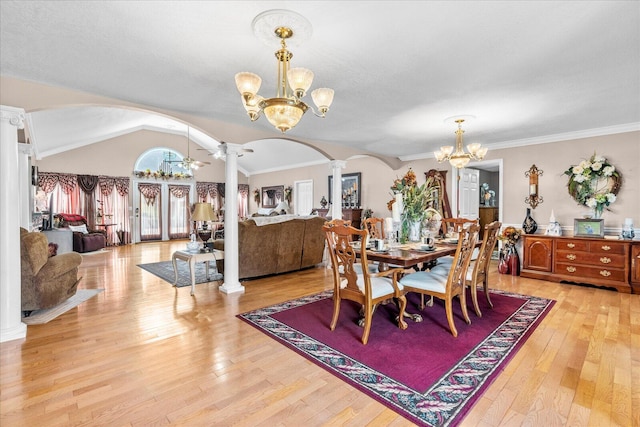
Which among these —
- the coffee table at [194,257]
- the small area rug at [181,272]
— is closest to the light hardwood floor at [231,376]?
the coffee table at [194,257]

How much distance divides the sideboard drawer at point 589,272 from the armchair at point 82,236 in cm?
1009

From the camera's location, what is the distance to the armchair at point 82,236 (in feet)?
25.4

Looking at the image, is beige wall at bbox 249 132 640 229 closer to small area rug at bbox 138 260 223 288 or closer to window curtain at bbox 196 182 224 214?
small area rug at bbox 138 260 223 288

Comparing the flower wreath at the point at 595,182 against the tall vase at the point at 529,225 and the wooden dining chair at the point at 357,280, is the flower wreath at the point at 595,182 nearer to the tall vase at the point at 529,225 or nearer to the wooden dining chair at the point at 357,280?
the tall vase at the point at 529,225

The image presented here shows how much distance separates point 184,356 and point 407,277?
214 cm

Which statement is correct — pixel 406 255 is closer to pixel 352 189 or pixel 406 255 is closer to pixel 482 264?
pixel 482 264

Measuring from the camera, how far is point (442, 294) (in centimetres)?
291

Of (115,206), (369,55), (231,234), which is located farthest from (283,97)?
(115,206)

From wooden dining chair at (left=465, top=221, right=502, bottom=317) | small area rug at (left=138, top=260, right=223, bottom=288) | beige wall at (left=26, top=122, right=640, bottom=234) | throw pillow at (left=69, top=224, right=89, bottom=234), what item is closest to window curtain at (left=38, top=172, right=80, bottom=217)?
beige wall at (left=26, top=122, right=640, bottom=234)

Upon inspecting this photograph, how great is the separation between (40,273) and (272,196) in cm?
836

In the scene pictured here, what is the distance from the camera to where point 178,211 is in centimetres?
1086

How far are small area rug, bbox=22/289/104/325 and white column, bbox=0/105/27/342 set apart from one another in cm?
39

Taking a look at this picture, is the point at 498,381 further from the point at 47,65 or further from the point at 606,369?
the point at 47,65

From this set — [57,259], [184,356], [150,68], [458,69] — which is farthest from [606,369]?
[57,259]
